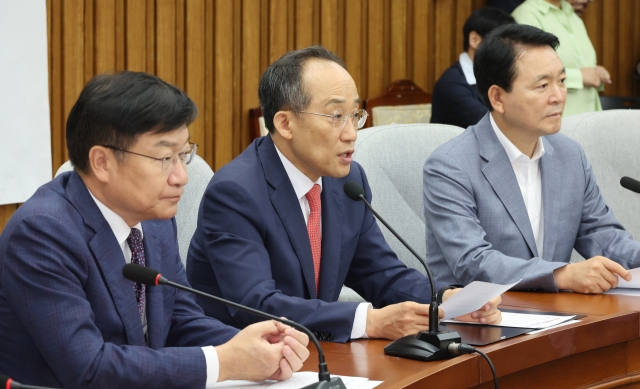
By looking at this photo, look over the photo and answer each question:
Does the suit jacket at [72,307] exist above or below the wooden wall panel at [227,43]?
below

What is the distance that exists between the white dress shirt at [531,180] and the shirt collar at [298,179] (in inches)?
30.8

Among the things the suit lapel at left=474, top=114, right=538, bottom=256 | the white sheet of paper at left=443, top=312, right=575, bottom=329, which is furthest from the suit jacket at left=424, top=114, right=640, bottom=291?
the white sheet of paper at left=443, top=312, right=575, bottom=329

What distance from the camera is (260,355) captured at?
5.23ft

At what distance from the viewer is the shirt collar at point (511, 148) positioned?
2817 millimetres

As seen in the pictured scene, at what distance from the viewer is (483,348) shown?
182 cm

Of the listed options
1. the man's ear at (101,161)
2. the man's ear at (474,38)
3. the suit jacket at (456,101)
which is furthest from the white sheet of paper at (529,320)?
the man's ear at (474,38)

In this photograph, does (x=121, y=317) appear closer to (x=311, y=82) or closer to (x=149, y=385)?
(x=149, y=385)

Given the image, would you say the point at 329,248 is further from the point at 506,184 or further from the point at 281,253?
the point at 506,184

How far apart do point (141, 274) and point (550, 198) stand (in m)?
1.60

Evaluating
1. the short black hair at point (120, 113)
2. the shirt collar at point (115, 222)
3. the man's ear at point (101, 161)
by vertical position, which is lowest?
the shirt collar at point (115, 222)

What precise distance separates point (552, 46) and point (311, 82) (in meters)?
1.02

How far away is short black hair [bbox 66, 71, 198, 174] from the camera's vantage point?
1691mm

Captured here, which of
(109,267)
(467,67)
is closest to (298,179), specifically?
(109,267)

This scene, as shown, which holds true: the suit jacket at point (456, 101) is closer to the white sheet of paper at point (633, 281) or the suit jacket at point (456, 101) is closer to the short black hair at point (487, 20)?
the short black hair at point (487, 20)
